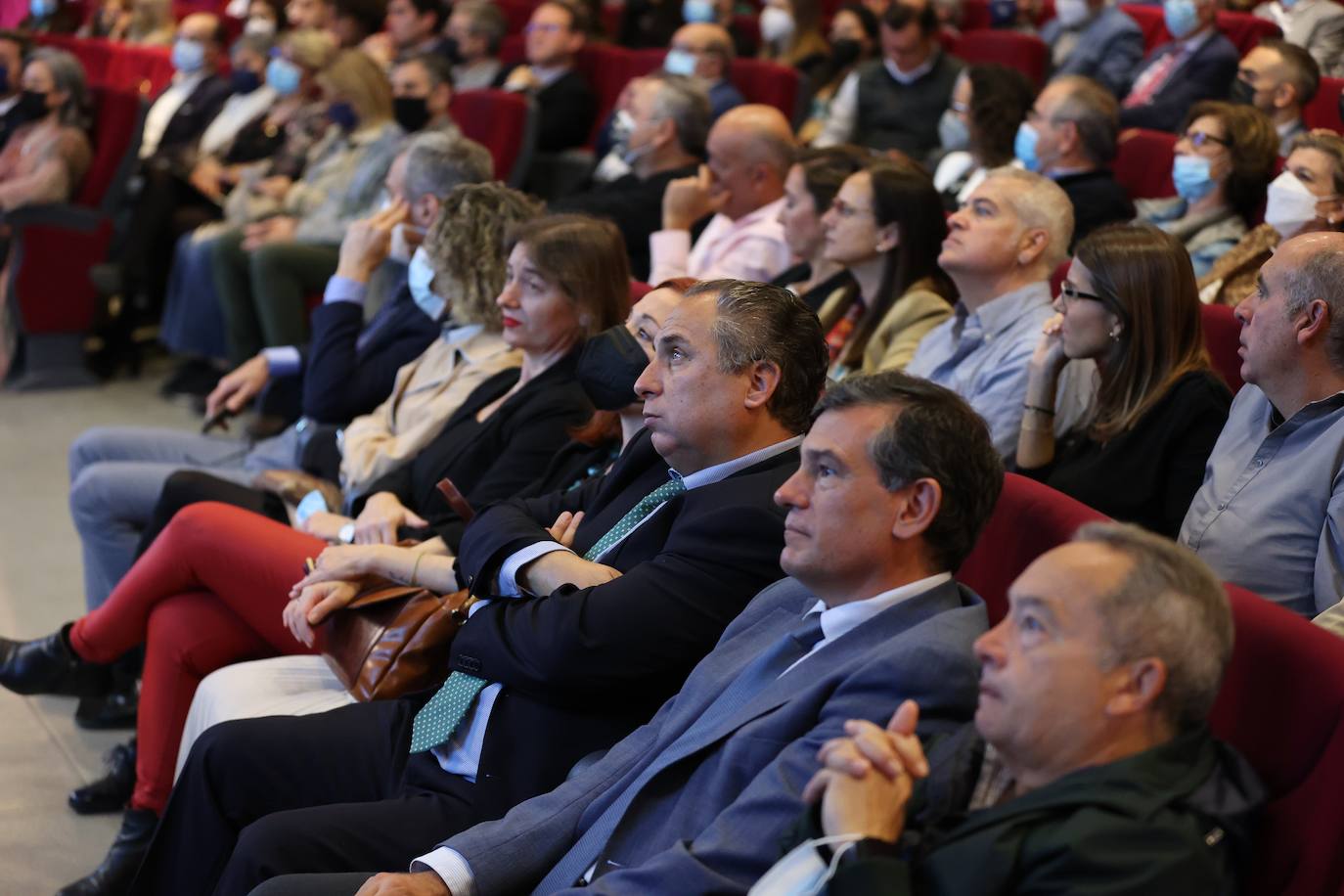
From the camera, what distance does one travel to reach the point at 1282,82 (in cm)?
414

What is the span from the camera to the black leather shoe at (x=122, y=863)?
2.50 m

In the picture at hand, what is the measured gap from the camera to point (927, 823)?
1468 mm

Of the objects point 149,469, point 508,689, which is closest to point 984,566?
point 508,689

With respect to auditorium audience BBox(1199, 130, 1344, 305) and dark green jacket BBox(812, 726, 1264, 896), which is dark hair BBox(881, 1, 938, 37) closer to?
auditorium audience BBox(1199, 130, 1344, 305)

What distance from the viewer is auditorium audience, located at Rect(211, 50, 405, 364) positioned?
17.5 feet

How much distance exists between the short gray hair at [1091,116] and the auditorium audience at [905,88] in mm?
1408

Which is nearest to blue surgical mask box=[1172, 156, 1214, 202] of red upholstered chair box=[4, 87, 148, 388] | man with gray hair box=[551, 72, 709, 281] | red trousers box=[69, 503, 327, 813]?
man with gray hair box=[551, 72, 709, 281]

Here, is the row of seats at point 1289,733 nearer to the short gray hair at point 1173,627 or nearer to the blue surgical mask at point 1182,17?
the short gray hair at point 1173,627

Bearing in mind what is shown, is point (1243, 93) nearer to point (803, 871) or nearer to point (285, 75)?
point (803, 871)

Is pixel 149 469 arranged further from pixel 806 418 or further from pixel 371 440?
pixel 806 418

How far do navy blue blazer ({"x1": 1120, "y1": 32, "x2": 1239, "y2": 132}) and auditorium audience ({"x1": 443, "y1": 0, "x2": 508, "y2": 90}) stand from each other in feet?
9.61

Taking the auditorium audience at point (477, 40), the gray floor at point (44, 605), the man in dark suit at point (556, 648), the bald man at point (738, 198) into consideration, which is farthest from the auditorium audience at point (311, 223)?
the man in dark suit at point (556, 648)

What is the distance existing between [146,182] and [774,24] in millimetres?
2700

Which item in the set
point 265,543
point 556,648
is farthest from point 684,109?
point 556,648
